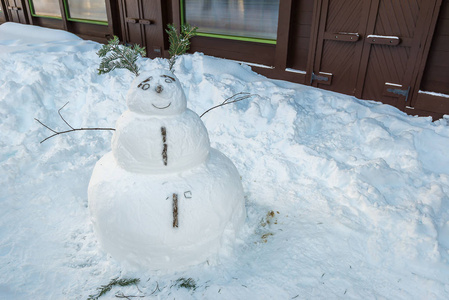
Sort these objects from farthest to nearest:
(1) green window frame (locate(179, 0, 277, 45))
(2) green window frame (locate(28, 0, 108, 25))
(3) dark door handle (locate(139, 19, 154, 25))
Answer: (2) green window frame (locate(28, 0, 108, 25)), (3) dark door handle (locate(139, 19, 154, 25)), (1) green window frame (locate(179, 0, 277, 45))

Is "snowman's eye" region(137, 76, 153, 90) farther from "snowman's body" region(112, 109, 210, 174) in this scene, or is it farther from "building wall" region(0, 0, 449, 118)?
"building wall" region(0, 0, 449, 118)

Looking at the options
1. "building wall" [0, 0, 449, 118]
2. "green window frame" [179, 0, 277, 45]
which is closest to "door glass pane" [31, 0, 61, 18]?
"building wall" [0, 0, 449, 118]

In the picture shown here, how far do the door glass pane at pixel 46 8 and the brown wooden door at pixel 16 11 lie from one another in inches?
21.0

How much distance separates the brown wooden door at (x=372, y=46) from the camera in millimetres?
4320

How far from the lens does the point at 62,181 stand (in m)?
3.31

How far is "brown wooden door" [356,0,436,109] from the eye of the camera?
4.27 meters

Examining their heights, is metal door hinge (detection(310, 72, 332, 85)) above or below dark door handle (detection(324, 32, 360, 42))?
below

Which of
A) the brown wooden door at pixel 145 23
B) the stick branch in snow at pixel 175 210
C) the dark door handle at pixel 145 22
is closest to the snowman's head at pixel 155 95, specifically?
the stick branch in snow at pixel 175 210

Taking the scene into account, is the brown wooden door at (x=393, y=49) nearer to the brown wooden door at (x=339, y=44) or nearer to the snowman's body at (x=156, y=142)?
the brown wooden door at (x=339, y=44)

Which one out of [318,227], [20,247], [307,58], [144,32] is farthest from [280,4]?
[20,247]

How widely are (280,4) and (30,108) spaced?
4.27 meters

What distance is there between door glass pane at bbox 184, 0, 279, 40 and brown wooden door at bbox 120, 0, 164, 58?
732 millimetres

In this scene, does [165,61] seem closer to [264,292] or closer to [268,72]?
[268,72]

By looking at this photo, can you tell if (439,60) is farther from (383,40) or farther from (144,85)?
(144,85)
